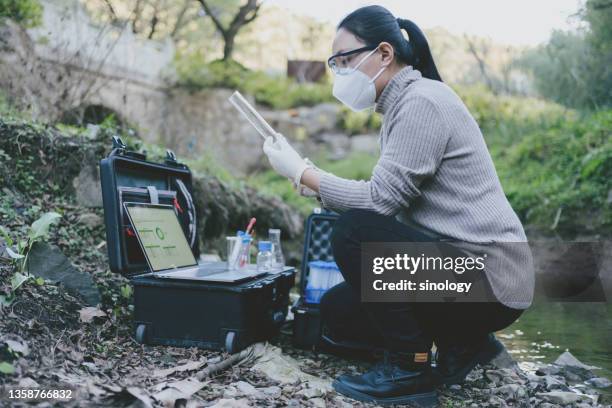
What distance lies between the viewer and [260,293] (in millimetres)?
2893

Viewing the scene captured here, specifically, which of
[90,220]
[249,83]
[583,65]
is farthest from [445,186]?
[249,83]

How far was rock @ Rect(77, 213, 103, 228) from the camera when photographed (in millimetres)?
4129

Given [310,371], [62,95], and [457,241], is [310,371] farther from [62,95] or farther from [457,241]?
[62,95]

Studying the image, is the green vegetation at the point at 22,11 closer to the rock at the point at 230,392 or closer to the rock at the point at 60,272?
the rock at the point at 60,272

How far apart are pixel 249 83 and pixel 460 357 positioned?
12598 millimetres

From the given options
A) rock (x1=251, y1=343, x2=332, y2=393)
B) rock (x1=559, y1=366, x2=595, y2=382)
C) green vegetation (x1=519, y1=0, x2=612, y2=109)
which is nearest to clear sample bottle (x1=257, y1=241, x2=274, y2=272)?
rock (x1=251, y1=343, x2=332, y2=393)

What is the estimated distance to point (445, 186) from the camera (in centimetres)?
240

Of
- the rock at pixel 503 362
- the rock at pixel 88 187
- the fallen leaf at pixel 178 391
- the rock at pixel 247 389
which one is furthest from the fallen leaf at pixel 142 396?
the rock at pixel 88 187

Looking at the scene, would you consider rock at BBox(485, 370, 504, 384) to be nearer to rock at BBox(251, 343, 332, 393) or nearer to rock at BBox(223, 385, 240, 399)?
rock at BBox(251, 343, 332, 393)

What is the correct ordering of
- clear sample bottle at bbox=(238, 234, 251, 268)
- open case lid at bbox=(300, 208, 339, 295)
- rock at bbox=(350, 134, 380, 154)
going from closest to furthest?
clear sample bottle at bbox=(238, 234, 251, 268), open case lid at bbox=(300, 208, 339, 295), rock at bbox=(350, 134, 380, 154)

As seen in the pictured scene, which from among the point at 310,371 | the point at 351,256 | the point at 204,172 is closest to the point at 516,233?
the point at 351,256

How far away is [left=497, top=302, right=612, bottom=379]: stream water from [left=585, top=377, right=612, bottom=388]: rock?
0.12 m

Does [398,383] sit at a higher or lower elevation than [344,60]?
lower

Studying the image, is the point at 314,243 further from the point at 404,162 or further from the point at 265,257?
the point at 404,162
